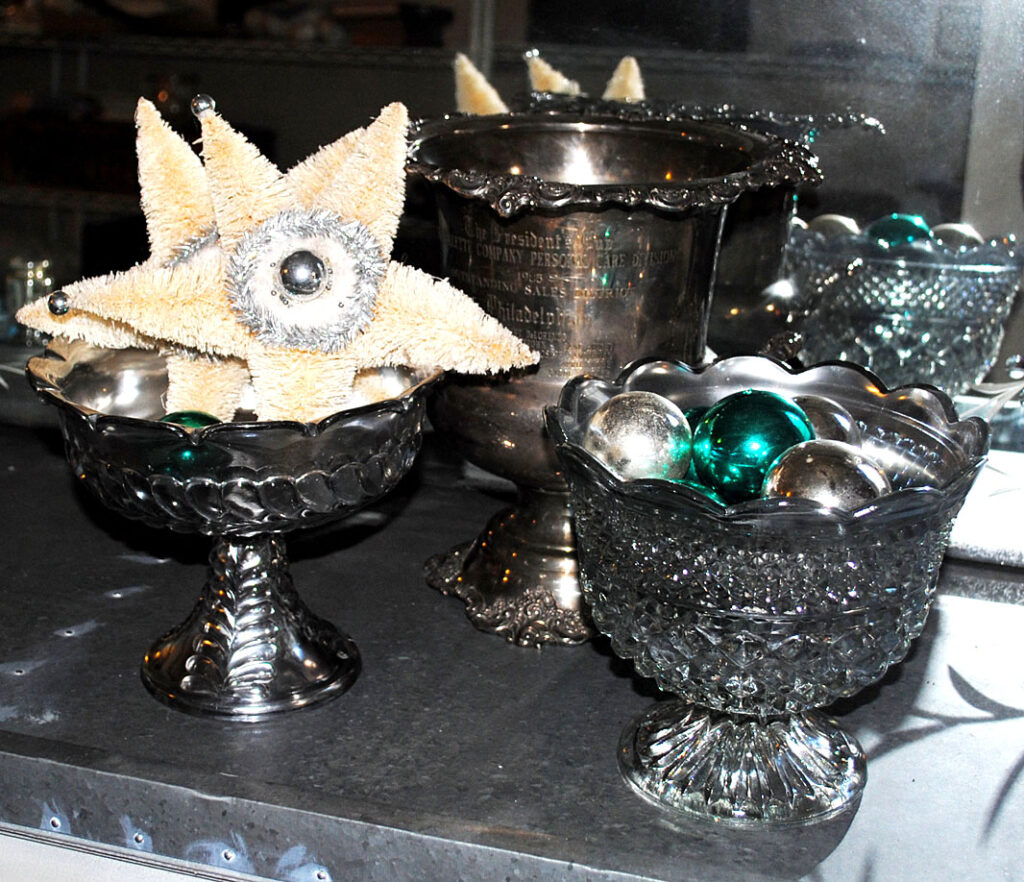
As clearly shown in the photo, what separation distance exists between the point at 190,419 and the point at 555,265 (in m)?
0.19

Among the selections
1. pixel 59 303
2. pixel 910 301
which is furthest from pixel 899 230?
pixel 59 303

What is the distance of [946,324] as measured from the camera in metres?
0.82

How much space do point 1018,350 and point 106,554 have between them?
59 centimetres

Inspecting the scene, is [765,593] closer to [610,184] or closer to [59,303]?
[610,184]

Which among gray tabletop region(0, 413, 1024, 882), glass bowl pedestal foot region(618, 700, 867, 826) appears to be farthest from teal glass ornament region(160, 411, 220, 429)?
glass bowl pedestal foot region(618, 700, 867, 826)

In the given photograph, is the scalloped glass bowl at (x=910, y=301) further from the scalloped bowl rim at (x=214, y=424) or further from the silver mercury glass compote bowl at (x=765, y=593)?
the scalloped bowl rim at (x=214, y=424)

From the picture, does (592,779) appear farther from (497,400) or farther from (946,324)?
(946,324)

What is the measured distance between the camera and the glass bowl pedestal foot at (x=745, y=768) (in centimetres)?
57

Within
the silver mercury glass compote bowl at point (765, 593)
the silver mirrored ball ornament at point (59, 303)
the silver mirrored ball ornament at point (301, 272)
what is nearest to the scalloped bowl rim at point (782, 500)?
the silver mercury glass compote bowl at point (765, 593)

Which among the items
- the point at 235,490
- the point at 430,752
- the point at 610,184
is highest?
the point at 610,184

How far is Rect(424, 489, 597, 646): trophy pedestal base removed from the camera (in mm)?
719

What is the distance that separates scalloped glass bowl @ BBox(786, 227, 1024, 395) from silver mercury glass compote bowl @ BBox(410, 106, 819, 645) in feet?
0.47

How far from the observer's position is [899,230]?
2.74 feet

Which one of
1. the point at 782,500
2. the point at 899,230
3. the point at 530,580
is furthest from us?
the point at 899,230
